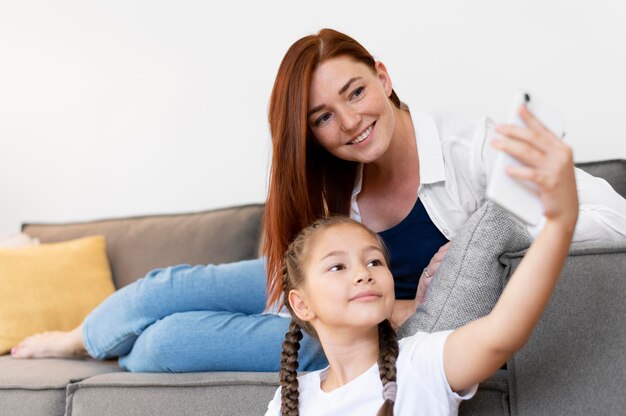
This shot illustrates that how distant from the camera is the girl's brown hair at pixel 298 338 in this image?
1.28m

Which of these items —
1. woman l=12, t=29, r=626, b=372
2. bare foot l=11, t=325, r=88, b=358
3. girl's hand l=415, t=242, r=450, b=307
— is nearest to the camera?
girl's hand l=415, t=242, r=450, b=307

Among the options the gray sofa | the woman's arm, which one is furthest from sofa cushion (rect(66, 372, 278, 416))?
the woman's arm

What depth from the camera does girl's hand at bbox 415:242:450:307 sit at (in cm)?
156

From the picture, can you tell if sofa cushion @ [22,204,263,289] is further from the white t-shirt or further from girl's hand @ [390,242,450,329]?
the white t-shirt

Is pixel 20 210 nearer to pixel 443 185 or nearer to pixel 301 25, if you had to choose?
pixel 301 25

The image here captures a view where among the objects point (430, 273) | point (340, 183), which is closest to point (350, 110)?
point (340, 183)

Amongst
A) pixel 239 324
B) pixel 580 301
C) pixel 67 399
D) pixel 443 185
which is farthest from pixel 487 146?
pixel 67 399

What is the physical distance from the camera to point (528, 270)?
3.44ft

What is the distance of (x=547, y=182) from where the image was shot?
93 cm

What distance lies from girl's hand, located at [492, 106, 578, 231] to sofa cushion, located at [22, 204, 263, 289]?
171cm

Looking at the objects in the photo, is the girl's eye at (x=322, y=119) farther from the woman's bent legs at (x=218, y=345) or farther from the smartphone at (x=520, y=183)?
the smartphone at (x=520, y=183)

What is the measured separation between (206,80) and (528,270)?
215 centimetres

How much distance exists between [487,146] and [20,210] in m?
2.34

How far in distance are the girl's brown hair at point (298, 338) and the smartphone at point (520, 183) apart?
16.9 inches
